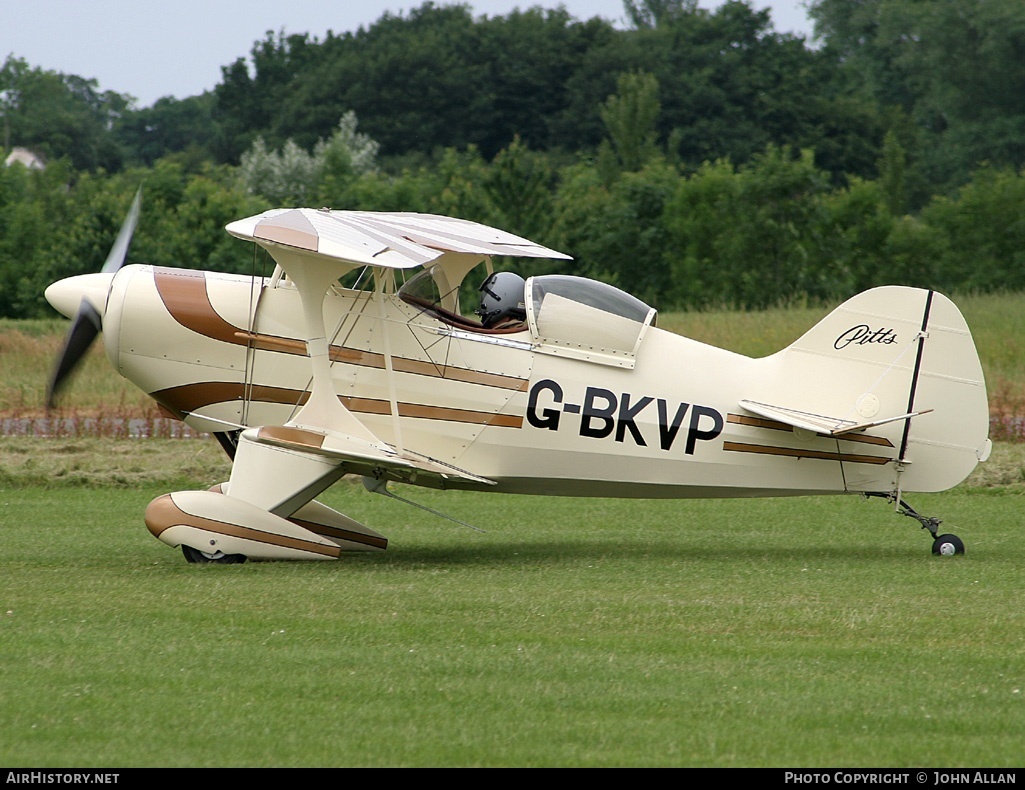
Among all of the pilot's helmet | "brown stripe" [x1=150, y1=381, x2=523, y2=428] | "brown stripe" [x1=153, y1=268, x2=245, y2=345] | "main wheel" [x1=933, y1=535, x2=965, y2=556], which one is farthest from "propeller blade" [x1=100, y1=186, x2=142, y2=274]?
"main wheel" [x1=933, y1=535, x2=965, y2=556]

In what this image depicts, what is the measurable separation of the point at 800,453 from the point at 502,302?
2823 millimetres

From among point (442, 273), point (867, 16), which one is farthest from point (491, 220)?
point (867, 16)

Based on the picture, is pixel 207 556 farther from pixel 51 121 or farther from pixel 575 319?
pixel 51 121

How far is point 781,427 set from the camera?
1119 centimetres

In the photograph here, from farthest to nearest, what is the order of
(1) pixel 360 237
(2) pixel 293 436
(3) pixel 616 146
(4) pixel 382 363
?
(3) pixel 616 146, (4) pixel 382 363, (2) pixel 293 436, (1) pixel 360 237

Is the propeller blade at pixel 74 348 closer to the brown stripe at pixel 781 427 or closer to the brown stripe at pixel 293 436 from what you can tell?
the brown stripe at pixel 293 436

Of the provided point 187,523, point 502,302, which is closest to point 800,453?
point 502,302

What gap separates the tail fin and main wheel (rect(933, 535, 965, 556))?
46cm

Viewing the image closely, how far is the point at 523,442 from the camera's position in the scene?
11195 mm

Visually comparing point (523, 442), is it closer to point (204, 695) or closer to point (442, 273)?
point (442, 273)

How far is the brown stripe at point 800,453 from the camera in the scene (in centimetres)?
1120

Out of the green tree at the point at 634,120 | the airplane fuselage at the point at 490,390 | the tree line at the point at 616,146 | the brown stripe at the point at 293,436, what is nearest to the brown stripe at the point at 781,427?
the airplane fuselage at the point at 490,390

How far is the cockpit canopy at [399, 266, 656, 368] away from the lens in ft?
36.7

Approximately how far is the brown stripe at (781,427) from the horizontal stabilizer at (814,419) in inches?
3.8
